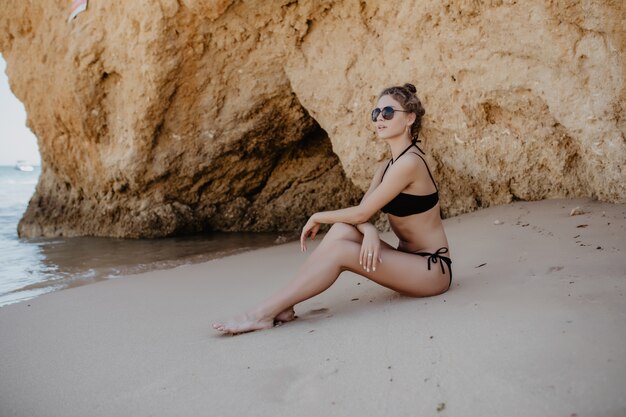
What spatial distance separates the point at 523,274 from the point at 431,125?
2.50 metres

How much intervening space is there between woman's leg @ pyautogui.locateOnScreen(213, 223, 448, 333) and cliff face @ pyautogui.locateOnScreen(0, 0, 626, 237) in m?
2.12

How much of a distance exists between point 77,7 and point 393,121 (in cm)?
600

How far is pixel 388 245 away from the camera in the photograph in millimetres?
2783

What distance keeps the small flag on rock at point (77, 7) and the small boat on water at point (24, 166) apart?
55515 mm

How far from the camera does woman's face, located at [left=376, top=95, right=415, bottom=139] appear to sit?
9.86 ft

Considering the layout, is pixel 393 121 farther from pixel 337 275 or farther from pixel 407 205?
pixel 337 275

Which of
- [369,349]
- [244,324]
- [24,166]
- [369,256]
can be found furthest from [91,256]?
[24,166]

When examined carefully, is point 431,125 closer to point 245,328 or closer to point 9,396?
point 245,328

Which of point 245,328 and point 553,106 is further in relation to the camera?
point 553,106

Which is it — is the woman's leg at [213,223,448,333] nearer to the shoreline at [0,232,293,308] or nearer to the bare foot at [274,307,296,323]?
the bare foot at [274,307,296,323]

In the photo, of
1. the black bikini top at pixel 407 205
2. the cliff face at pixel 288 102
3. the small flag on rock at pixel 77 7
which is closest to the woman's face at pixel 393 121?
the black bikini top at pixel 407 205

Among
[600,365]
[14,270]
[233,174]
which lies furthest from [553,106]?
[14,270]

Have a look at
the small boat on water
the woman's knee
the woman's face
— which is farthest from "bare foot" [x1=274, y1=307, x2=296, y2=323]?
the small boat on water

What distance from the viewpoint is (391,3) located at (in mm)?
5012
